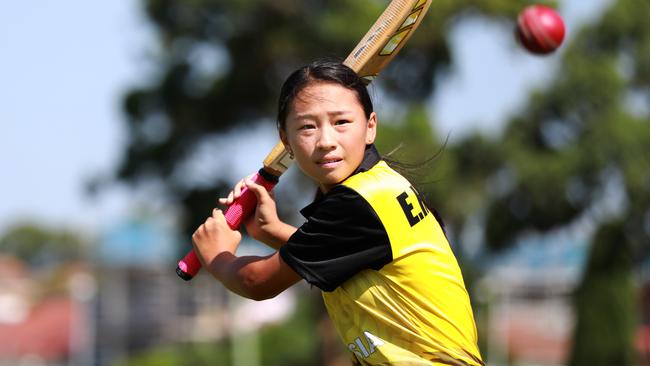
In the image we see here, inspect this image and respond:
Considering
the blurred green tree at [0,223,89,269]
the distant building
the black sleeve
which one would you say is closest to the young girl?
the black sleeve

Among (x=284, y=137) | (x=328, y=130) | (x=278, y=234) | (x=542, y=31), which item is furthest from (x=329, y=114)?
(x=542, y=31)

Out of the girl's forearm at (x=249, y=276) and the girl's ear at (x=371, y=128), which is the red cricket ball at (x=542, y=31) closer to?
the girl's ear at (x=371, y=128)

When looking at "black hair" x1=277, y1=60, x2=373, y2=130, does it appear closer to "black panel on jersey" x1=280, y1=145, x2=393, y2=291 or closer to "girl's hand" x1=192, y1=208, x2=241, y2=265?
"black panel on jersey" x1=280, y1=145, x2=393, y2=291

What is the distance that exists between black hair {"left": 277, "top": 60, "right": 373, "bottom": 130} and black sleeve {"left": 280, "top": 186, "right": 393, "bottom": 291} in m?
0.34

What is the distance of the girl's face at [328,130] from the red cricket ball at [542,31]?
665 cm

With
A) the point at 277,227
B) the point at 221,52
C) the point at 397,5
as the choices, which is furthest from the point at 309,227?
the point at 221,52

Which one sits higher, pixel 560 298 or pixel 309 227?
pixel 560 298

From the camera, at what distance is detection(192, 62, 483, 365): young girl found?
3.90 m

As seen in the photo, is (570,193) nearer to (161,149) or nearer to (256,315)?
(161,149)

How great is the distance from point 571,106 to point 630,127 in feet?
5.08

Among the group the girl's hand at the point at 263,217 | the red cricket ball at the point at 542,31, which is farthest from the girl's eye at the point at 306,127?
the red cricket ball at the point at 542,31

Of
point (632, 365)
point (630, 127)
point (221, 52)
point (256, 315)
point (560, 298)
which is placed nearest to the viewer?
point (632, 365)

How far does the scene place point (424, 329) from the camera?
3.90 metres

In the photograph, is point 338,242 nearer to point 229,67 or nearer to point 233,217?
point 233,217
